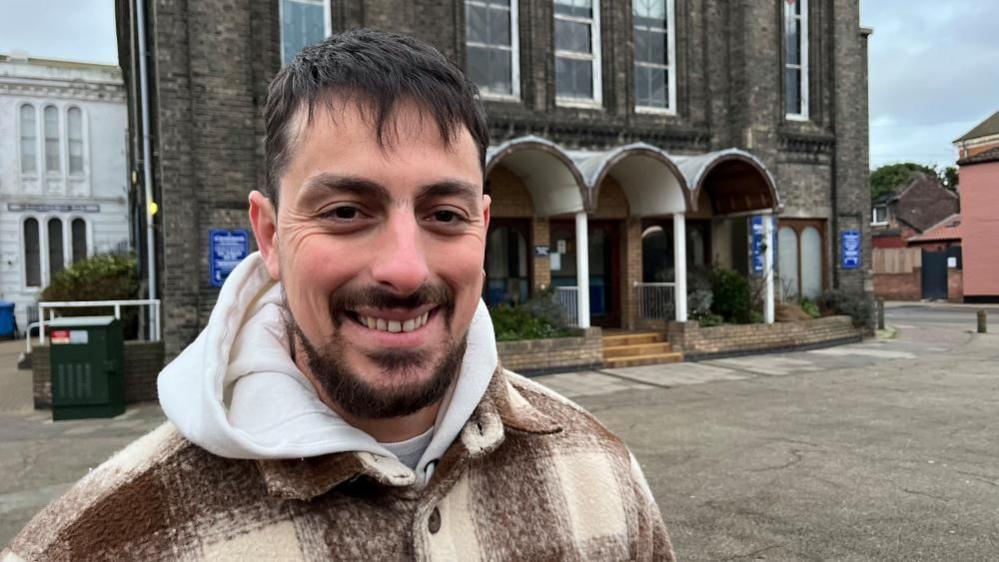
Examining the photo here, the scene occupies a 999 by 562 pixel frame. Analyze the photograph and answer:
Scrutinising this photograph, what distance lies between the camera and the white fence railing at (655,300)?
45.3 feet

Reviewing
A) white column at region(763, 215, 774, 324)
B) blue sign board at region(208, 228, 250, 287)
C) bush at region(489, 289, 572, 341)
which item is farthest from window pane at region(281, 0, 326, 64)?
white column at region(763, 215, 774, 324)

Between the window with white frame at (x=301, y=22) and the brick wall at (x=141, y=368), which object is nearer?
the brick wall at (x=141, y=368)

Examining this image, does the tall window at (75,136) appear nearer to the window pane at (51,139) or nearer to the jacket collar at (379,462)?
the window pane at (51,139)

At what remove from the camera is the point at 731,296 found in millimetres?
13906

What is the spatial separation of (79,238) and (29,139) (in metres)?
4.24

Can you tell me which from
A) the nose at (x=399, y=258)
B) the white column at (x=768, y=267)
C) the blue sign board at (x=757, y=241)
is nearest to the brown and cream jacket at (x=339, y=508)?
the nose at (x=399, y=258)

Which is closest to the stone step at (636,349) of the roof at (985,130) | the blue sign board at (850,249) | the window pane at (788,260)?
the window pane at (788,260)

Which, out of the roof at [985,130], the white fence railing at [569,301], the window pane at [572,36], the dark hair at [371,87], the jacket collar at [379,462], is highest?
the roof at [985,130]

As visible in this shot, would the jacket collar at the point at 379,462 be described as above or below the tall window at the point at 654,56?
below

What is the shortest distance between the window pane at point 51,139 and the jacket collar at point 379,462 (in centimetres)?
3225

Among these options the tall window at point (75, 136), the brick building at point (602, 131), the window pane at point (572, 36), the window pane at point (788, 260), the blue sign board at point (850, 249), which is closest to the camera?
the brick building at point (602, 131)

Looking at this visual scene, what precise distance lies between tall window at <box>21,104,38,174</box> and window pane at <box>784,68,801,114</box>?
27.4 m

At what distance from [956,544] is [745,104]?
39.6 feet

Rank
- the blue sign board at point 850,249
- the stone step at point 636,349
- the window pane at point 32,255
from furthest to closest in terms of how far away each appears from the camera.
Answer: the window pane at point 32,255 < the blue sign board at point 850,249 < the stone step at point 636,349
